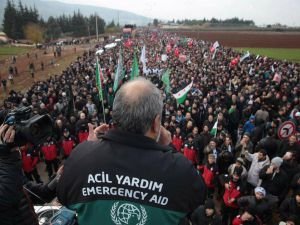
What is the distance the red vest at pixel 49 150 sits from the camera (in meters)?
8.08

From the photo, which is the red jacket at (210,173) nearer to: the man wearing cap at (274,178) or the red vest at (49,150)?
the man wearing cap at (274,178)

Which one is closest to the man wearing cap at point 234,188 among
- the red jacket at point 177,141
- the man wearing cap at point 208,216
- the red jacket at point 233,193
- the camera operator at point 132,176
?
the red jacket at point 233,193

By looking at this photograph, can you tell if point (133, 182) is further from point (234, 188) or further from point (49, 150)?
point (49, 150)

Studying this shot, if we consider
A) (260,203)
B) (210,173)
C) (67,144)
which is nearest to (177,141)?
(210,173)

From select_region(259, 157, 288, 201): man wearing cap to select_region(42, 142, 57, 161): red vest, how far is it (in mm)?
5465

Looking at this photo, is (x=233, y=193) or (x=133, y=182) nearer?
(x=133, y=182)

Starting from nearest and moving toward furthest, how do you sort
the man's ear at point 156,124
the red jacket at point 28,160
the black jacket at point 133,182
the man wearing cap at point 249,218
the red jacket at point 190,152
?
the black jacket at point 133,182
the man's ear at point 156,124
the man wearing cap at point 249,218
the red jacket at point 28,160
the red jacket at point 190,152

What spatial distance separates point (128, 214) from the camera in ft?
4.82

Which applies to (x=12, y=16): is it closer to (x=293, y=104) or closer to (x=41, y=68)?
(x=41, y=68)

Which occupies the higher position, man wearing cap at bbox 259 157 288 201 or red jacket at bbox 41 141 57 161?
man wearing cap at bbox 259 157 288 201

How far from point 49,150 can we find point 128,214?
7.20 m

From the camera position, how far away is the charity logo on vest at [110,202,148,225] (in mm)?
1456

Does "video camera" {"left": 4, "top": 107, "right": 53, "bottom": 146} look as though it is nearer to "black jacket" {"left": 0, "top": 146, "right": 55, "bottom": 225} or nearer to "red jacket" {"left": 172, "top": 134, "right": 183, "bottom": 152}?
"black jacket" {"left": 0, "top": 146, "right": 55, "bottom": 225}

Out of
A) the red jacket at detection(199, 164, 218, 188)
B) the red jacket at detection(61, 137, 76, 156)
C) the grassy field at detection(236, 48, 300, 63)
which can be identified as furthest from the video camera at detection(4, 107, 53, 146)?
the grassy field at detection(236, 48, 300, 63)
